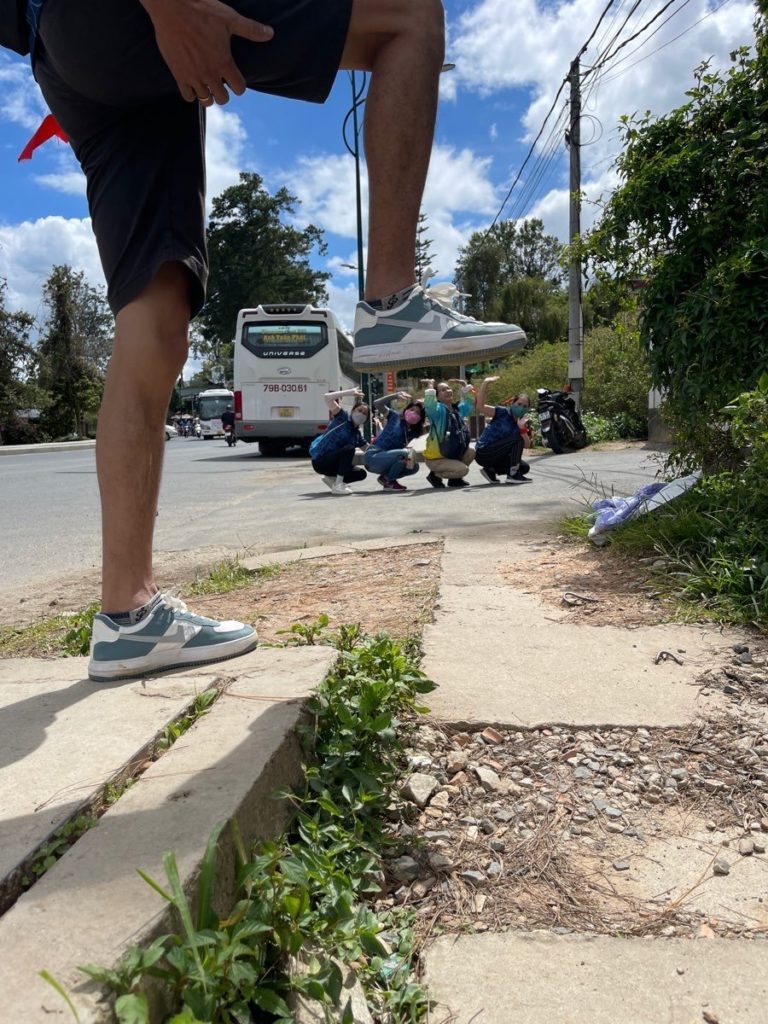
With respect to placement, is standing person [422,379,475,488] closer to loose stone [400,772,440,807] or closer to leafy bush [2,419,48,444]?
loose stone [400,772,440,807]

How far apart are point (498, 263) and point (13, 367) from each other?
32779mm

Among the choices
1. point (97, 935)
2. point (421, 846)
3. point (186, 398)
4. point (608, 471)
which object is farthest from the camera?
point (186, 398)

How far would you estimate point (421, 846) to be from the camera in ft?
4.74

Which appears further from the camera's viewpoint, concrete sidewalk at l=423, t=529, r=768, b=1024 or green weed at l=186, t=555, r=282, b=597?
green weed at l=186, t=555, r=282, b=597

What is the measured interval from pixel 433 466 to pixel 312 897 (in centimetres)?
815

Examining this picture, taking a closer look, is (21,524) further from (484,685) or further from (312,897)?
(312,897)

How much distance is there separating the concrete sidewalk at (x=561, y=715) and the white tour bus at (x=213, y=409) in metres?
40.9

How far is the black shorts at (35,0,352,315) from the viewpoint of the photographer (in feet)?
5.26

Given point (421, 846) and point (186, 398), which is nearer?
point (421, 846)

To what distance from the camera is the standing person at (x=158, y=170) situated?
1620 millimetres

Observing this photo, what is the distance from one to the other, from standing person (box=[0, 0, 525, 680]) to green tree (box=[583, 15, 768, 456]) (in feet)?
6.48

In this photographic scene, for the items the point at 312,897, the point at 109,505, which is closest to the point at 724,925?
the point at 312,897

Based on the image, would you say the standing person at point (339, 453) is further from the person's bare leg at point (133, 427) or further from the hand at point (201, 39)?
the hand at point (201, 39)

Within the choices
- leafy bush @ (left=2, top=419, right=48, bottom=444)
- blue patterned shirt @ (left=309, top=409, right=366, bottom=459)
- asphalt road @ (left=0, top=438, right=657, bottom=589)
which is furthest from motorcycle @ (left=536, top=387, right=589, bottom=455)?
leafy bush @ (left=2, top=419, right=48, bottom=444)
